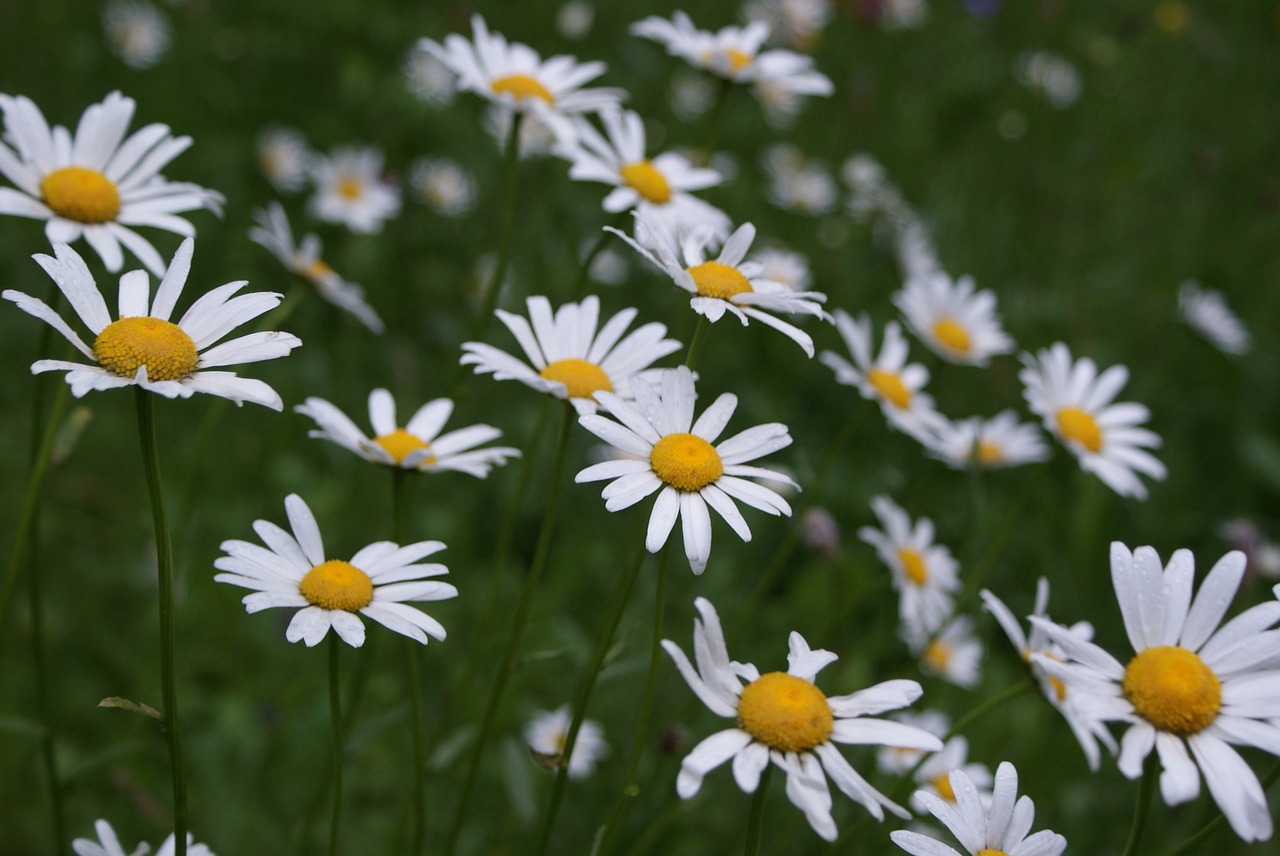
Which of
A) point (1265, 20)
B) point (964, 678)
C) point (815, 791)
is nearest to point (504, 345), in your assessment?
point (964, 678)

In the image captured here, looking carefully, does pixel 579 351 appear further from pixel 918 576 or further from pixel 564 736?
pixel 564 736

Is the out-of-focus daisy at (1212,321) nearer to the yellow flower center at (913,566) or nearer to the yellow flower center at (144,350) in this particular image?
the yellow flower center at (913,566)

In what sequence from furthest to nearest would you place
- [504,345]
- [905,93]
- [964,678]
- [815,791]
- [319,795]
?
[905,93]
[504,345]
[964,678]
[319,795]
[815,791]

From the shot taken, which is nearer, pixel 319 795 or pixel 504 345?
pixel 319 795

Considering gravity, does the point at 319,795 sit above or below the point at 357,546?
above

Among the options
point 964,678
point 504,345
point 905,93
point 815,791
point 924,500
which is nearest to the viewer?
point 815,791

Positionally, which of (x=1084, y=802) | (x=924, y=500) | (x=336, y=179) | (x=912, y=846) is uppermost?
(x=912, y=846)

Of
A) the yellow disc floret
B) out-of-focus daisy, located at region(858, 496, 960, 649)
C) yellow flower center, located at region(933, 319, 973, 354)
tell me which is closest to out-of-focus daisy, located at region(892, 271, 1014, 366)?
yellow flower center, located at region(933, 319, 973, 354)

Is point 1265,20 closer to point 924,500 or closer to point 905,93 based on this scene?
point 905,93
